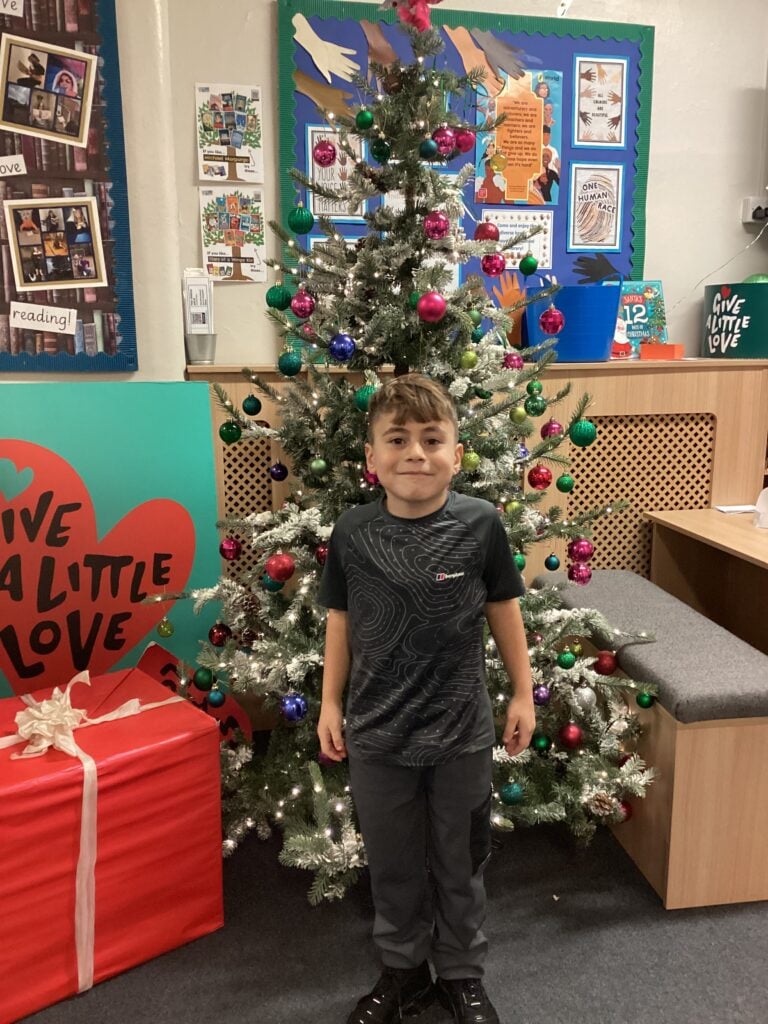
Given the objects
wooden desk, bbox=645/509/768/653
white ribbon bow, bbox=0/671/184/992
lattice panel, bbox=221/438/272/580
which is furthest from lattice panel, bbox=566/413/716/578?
white ribbon bow, bbox=0/671/184/992

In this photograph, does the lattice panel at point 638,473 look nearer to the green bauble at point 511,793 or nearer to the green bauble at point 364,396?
the green bauble at point 511,793

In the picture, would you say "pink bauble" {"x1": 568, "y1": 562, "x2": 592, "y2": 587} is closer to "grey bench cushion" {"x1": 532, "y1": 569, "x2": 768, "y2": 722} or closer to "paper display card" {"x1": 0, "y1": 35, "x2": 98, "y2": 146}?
"grey bench cushion" {"x1": 532, "y1": 569, "x2": 768, "y2": 722}

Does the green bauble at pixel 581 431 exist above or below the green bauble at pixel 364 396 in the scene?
below

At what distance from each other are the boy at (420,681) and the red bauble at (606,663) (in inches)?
23.3

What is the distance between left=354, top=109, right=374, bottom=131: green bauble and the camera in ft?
5.30

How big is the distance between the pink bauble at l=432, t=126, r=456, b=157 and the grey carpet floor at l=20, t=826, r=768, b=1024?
1574 millimetres

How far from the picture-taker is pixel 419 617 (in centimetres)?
135

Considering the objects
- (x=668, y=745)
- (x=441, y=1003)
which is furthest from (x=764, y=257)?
(x=441, y=1003)

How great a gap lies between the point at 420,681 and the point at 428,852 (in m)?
0.39

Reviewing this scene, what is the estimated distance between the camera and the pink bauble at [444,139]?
5.36ft

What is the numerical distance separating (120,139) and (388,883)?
1963mm

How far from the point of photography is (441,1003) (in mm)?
1535

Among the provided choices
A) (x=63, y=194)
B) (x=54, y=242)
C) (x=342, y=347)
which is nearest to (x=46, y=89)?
(x=63, y=194)

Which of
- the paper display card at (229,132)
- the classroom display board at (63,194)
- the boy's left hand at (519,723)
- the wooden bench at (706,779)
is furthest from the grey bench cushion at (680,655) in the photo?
the paper display card at (229,132)
